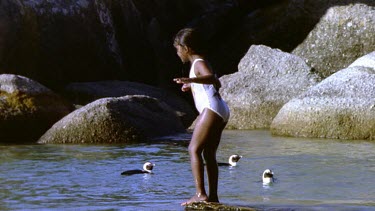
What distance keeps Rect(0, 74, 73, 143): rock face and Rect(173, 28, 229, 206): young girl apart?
8.64 metres

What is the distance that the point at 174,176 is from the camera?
1162 cm

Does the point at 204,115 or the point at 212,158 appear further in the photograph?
the point at 212,158

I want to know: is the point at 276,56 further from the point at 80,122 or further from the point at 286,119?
the point at 80,122

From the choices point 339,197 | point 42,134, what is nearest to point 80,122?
point 42,134

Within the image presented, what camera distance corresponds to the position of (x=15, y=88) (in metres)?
16.6

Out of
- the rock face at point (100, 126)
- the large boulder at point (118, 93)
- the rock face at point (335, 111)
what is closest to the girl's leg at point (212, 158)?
the rock face at point (100, 126)

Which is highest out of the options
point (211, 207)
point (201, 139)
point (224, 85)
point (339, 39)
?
point (339, 39)

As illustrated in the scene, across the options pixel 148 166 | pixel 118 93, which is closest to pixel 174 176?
pixel 148 166

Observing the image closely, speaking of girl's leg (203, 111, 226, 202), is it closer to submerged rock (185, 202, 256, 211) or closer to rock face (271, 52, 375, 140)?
submerged rock (185, 202, 256, 211)

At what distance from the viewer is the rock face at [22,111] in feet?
54.2

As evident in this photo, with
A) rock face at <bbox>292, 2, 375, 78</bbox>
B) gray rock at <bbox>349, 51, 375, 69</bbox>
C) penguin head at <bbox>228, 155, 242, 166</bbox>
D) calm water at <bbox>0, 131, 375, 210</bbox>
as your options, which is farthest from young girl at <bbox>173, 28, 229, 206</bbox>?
rock face at <bbox>292, 2, 375, 78</bbox>

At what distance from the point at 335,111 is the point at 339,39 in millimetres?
6614

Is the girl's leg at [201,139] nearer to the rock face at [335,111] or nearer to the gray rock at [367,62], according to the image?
the rock face at [335,111]

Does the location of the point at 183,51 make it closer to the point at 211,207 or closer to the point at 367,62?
the point at 211,207
